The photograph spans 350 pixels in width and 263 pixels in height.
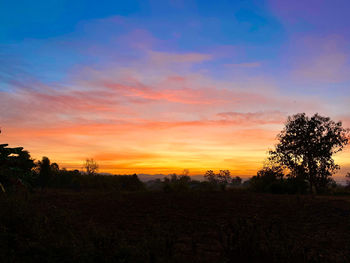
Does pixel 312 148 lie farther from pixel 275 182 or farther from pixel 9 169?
pixel 9 169

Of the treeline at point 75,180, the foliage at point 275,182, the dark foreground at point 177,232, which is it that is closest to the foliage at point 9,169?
the dark foreground at point 177,232

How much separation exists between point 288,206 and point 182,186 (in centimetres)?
983

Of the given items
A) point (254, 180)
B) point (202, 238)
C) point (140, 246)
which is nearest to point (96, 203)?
point (202, 238)

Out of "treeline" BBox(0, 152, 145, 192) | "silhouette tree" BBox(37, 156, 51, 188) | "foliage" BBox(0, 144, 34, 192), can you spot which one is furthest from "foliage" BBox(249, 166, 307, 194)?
"silhouette tree" BBox(37, 156, 51, 188)

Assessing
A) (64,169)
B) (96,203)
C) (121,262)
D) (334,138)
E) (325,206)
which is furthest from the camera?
(64,169)

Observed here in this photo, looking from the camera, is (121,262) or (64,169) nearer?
(121,262)

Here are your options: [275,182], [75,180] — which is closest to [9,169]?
[275,182]

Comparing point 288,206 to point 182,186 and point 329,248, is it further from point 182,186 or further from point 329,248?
point 182,186

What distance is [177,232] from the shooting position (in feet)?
27.0

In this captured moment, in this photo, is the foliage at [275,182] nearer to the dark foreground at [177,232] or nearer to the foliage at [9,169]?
the dark foreground at [177,232]

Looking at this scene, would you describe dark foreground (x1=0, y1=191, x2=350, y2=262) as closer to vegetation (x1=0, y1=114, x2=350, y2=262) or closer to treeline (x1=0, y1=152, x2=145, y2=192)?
vegetation (x1=0, y1=114, x2=350, y2=262)

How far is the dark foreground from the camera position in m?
5.48

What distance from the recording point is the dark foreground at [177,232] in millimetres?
5480

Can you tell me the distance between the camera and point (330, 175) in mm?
25531
